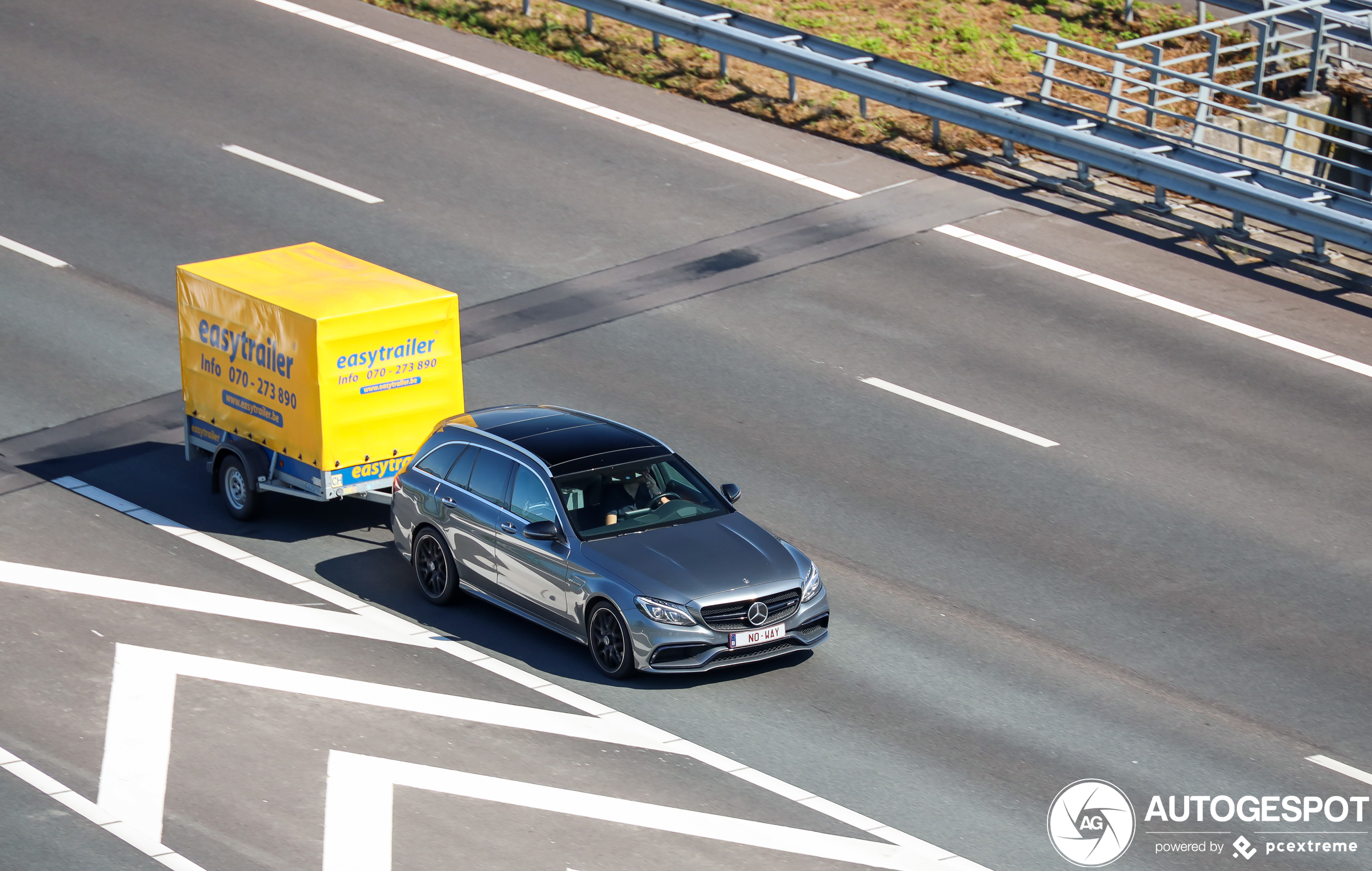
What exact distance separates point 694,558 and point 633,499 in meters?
0.87

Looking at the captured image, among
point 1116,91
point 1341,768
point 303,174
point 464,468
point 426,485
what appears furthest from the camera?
point 1116,91

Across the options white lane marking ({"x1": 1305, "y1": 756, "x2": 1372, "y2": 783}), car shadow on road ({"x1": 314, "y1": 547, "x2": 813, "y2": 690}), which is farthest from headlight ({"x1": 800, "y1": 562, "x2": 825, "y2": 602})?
white lane marking ({"x1": 1305, "y1": 756, "x2": 1372, "y2": 783})

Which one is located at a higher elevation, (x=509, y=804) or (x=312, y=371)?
(x=312, y=371)

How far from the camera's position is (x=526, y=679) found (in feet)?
41.5

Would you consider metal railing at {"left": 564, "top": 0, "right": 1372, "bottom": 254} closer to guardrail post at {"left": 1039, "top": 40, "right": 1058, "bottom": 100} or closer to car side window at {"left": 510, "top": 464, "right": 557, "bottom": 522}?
guardrail post at {"left": 1039, "top": 40, "right": 1058, "bottom": 100}

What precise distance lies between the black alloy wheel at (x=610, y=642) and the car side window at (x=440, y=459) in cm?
205

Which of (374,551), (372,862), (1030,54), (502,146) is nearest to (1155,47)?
(1030,54)

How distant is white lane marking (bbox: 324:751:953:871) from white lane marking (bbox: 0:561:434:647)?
1.91 m

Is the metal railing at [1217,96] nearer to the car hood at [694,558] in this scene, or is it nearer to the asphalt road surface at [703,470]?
the asphalt road surface at [703,470]

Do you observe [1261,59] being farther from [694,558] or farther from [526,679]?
[526,679]

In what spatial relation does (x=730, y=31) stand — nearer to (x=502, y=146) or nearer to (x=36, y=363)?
(x=502, y=146)

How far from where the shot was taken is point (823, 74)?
78.9 feet

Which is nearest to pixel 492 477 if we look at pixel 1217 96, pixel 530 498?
pixel 530 498

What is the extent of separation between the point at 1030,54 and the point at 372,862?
20.2 metres
